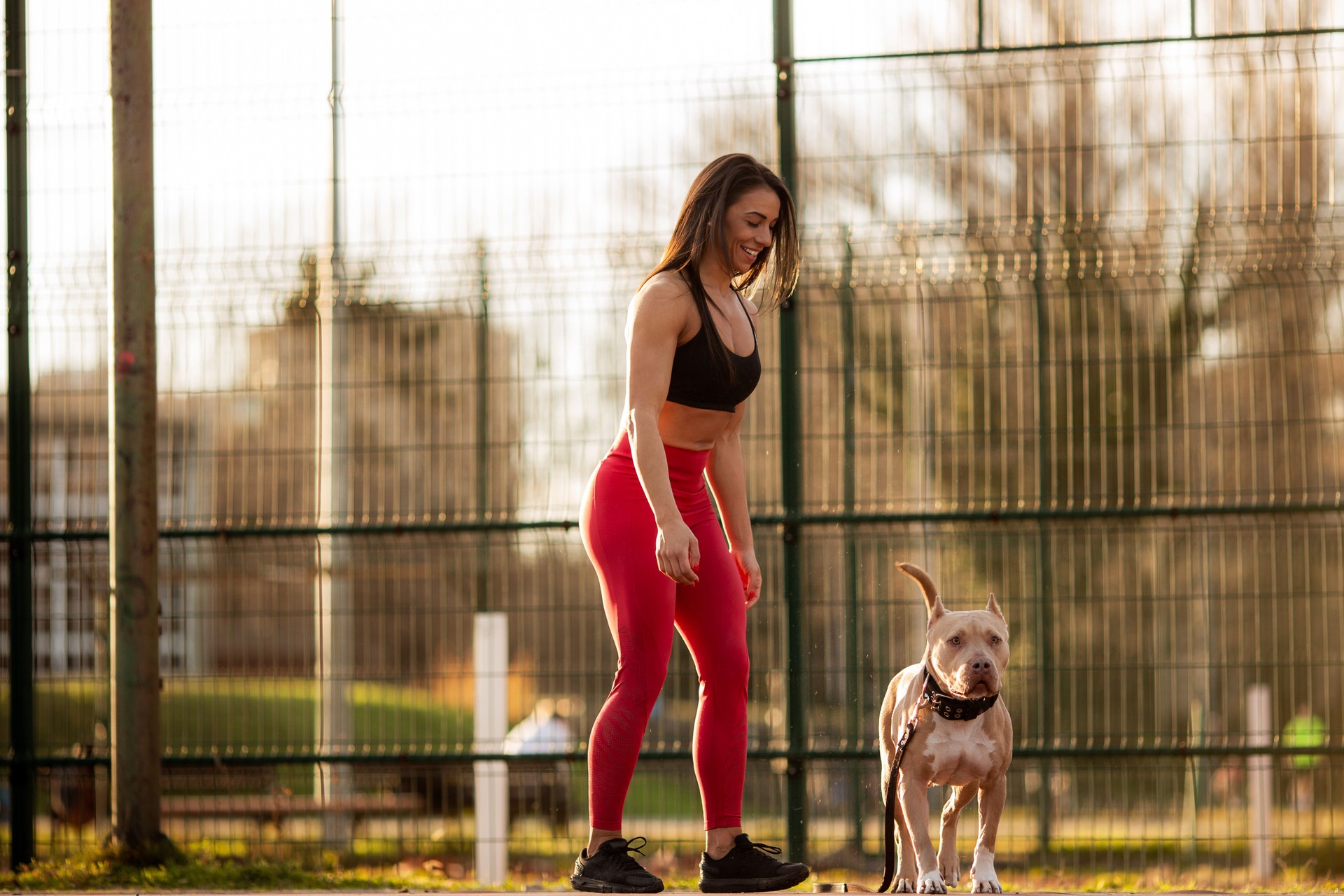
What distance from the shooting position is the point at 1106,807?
245 inches

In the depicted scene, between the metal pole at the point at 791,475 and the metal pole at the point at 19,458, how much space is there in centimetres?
367

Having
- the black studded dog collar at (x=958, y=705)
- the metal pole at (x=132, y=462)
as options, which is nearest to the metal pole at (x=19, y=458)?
the metal pole at (x=132, y=462)

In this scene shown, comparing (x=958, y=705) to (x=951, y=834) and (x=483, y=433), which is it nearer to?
(x=951, y=834)

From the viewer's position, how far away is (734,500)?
13.9 feet

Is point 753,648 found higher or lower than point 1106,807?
higher

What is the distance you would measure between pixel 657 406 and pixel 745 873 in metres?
1.34

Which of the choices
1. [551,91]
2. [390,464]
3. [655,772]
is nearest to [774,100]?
[551,91]

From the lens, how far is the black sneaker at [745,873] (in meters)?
3.82

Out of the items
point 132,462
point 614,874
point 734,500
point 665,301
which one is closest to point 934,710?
point 734,500

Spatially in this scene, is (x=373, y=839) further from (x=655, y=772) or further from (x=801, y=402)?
(x=801, y=402)

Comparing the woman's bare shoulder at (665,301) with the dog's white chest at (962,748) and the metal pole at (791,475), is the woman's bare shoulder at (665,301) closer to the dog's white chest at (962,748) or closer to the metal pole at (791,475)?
the dog's white chest at (962,748)

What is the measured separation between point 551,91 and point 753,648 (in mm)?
2785

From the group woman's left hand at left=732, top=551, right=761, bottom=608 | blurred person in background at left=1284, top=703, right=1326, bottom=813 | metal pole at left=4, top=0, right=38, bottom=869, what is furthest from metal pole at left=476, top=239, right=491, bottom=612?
blurred person in background at left=1284, top=703, right=1326, bottom=813

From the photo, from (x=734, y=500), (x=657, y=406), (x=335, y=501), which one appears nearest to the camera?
(x=657, y=406)
